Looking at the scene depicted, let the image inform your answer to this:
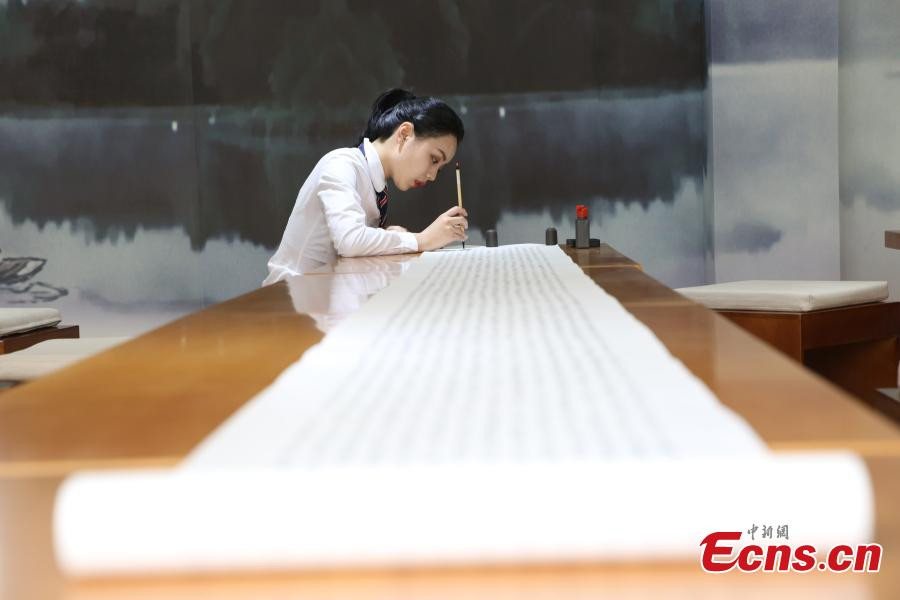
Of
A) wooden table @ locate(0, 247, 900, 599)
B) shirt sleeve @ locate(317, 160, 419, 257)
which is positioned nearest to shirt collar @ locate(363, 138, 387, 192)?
shirt sleeve @ locate(317, 160, 419, 257)

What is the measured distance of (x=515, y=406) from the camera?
63 cm

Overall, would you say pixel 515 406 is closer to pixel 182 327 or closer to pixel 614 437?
pixel 614 437

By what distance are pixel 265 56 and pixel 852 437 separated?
13.1 ft

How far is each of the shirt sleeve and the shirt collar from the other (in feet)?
0.46

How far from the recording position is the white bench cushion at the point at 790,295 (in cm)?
252

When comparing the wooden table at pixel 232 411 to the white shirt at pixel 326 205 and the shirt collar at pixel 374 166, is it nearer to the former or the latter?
the white shirt at pixel 326 205

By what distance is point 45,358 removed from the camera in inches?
80.0

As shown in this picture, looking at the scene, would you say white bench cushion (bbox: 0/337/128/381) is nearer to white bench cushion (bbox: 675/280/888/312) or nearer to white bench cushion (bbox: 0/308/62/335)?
white bench cushion (bbox: 0/308/62/335)

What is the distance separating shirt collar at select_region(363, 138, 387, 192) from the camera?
120 inches

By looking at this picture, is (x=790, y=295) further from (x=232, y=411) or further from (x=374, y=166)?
(x=232, y=411)

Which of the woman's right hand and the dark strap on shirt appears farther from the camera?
the dark strap on shirt

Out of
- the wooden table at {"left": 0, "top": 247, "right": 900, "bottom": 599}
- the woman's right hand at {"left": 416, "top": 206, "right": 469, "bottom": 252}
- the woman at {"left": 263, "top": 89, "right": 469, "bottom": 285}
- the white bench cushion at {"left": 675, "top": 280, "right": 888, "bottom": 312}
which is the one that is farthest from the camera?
the woman at {"left": 263, "top": 89, "right": 469, "bottom": 285}

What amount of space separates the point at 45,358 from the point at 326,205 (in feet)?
3.15

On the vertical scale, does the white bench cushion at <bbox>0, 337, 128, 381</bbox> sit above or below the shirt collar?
below
